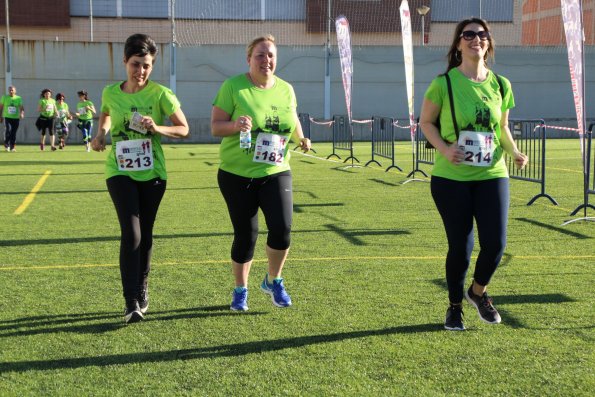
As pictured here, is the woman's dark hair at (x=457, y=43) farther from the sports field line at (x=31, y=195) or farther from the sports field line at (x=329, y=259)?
the sports field line at (x=31, y=195)

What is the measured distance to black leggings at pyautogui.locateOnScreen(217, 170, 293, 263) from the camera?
5.98m

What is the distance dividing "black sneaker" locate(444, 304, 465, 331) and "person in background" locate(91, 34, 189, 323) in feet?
6.36

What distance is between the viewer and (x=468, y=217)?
18.0 feet

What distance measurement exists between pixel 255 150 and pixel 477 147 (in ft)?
4.71

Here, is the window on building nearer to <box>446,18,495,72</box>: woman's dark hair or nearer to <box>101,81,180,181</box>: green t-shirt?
<box>446,18,495,72</box>: woman's dark hair

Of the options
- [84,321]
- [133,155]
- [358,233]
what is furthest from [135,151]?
[358,233]

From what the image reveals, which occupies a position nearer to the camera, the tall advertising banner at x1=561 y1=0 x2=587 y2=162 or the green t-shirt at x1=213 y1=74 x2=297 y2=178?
the green t-shirt at x1=213 y1=74 x2=297 y2=178

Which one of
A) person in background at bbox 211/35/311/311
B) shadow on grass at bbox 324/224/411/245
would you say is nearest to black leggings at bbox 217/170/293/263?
person in background at bbox 211/35/311/311

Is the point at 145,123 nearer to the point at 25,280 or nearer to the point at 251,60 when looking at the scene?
the point at 251,60

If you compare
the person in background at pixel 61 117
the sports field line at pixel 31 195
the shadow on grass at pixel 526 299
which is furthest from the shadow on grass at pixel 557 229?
the person in background at pixel 61 117

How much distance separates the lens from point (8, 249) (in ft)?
28.9

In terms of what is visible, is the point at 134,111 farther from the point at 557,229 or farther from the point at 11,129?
the point at 11,129

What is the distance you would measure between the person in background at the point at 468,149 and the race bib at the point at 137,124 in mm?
1745

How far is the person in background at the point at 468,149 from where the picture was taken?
17.7 feet
